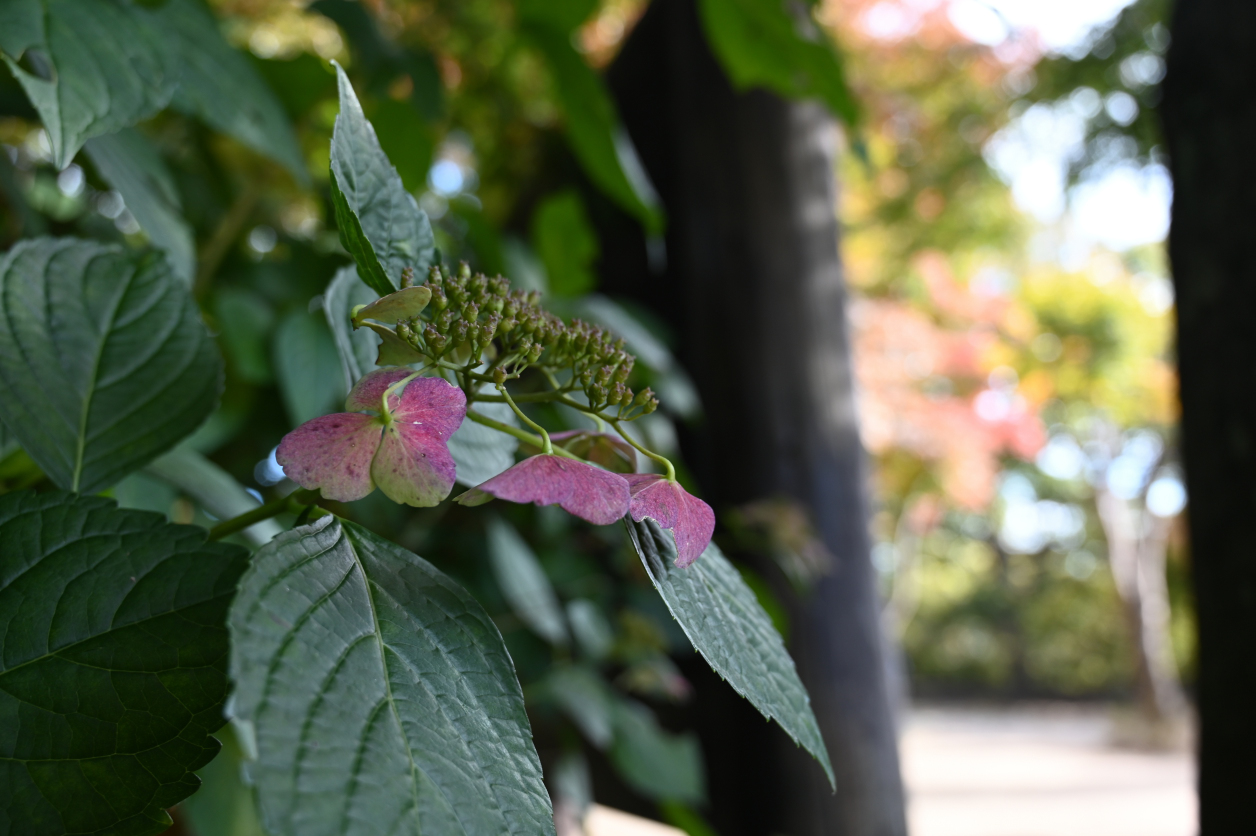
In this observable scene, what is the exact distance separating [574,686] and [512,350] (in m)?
0.91

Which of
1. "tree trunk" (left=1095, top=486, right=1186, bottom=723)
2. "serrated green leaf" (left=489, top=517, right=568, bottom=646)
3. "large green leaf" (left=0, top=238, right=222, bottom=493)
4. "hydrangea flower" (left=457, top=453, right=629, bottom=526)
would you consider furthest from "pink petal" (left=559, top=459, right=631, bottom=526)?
"tree trunk" (left=1095, top=486, right=1186, bottom=723)

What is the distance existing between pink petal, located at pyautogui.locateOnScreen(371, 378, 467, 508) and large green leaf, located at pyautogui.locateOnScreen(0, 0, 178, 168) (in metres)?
0.21

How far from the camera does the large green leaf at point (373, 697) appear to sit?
178 millimetres

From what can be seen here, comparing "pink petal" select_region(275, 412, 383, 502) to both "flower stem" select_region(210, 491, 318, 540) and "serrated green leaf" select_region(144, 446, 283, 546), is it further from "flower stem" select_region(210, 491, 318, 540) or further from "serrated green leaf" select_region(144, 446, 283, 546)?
"serrated green leaf" select_region(144, 446, 283, 546)

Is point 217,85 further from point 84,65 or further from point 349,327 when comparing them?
point 349,327

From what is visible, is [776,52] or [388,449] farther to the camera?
A: [776,52]

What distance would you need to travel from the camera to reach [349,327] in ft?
1.03

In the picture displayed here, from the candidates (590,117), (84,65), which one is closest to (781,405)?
(590,117)

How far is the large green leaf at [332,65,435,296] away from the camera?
10.1 inches

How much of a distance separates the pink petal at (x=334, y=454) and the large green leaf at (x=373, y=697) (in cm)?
2

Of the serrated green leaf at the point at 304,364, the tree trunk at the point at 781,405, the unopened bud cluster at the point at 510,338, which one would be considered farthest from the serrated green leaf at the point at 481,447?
the tree trunk at the point at 781,405

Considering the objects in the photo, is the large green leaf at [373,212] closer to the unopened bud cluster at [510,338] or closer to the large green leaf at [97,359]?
the unopened bud cluster at [510,338]

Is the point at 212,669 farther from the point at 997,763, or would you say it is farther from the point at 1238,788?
the point at 997,763

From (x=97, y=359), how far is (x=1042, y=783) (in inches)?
299
